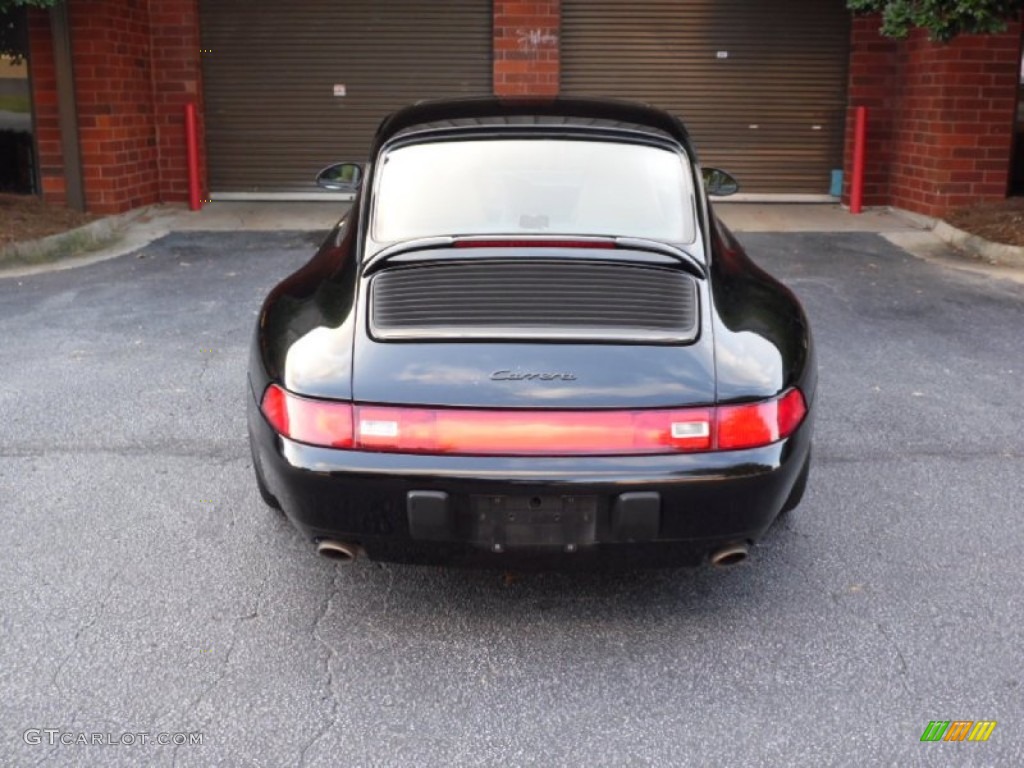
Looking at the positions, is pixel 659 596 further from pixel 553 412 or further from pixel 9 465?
pixel 9 465

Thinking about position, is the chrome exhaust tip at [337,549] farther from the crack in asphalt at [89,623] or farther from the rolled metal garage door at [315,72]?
the rolled metal garage door at [315,72]

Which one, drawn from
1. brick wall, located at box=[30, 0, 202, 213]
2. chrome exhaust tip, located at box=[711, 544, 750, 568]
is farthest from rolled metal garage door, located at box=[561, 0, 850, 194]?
chrome exhaust tip, located at box=[711, 544, 750, 568]

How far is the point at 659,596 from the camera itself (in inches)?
145

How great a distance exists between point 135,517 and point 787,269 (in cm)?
672

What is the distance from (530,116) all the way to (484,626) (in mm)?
2084

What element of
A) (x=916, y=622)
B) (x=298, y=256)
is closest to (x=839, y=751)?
(x=916, y=622)

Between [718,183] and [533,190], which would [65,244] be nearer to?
[718,183]

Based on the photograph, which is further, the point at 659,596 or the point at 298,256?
the point at 298,256

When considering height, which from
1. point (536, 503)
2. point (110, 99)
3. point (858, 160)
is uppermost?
point (110, 99)

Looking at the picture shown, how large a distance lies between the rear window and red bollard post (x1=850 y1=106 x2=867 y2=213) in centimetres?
926

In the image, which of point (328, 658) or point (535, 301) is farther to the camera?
point (535, 301)

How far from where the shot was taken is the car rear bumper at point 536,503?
3059 millimetres

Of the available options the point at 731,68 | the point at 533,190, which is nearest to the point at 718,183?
the point at 533,190

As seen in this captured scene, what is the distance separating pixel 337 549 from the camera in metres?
3.27
